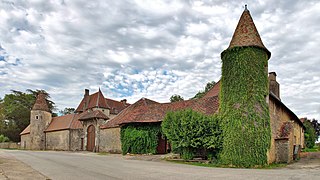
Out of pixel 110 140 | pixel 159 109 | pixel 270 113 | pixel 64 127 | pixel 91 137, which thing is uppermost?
pixel 159 109

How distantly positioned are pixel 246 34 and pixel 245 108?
5.09 meters

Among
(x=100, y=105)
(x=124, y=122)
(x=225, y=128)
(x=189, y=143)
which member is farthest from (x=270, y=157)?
(x=100, y=105)

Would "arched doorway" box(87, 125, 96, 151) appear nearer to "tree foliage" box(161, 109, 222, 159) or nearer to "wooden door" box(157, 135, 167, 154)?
"wooden door" box(157, 135, 167, 154)

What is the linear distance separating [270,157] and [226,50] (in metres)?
7.63

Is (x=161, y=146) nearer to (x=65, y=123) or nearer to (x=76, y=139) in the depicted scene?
(x=76, y=139)

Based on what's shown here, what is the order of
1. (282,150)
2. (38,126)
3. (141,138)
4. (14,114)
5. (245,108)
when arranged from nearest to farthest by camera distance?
1. (245,108)
2. (282,150)
3. (141,138)
4. (38,126)
5. (14,114)

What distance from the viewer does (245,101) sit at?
768 inches

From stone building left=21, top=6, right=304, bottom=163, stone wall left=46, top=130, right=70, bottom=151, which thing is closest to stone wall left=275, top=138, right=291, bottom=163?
stone building left=21, top=6, right=304, bottom=163

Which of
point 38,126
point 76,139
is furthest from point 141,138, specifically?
point 38,126

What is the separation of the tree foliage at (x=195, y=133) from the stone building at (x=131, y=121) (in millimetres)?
2373

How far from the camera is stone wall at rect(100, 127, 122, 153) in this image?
104 ft

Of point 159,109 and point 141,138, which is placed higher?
point 159,109

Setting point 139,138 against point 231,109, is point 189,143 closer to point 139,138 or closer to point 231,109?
point 231,109

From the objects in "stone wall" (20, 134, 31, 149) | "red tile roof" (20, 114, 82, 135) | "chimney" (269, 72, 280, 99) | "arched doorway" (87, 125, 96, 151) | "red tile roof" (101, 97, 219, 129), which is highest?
"chimney" (269, 72, 280, 99)
